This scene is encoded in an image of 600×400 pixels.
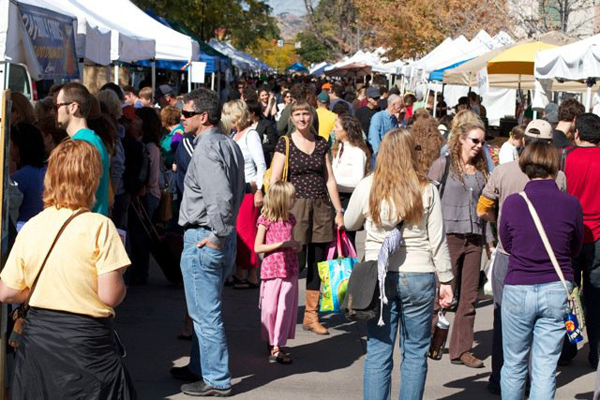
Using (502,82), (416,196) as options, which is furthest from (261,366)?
(502,82)

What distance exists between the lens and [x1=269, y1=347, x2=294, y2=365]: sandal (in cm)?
731

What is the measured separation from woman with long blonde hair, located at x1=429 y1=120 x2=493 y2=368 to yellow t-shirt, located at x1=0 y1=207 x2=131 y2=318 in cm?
343

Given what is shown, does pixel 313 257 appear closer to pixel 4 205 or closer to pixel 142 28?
pixel 4 205

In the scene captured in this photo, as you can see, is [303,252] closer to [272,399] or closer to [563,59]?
[272,399]

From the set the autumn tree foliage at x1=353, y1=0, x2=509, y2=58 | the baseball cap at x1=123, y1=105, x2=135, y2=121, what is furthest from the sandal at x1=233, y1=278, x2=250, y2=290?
the autumn tree foliage at x1=353, y1=0, x2=509, y2=58

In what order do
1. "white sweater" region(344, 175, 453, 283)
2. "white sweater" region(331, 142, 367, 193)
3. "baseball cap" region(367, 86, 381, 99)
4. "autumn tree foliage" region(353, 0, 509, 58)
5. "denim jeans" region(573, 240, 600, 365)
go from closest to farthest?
"white sweater" region(344, 175, 453, 283) → "denim jeans" region(573, 240, 600, 365) → "white sweater" region(331, 142, 367, 193) → "baseball cap" region(367, 86, 381, 99) → "autumn tree foliage" region(353, 0, 509, 58)

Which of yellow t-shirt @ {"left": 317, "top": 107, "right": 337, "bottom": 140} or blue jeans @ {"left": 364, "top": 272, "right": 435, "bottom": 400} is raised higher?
yellow t-shirt @ {"left": 317, "top": 107, "right": 337, "bottom": 140}

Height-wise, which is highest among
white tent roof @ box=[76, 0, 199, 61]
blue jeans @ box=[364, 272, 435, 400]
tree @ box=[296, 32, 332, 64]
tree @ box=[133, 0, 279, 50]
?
tree @ box=[296, 32, 332, 64]

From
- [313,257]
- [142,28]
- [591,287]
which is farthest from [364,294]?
[142,28]

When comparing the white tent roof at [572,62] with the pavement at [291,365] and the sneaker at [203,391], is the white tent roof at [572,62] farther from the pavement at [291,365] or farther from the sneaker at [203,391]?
the sneaker at [203,391]

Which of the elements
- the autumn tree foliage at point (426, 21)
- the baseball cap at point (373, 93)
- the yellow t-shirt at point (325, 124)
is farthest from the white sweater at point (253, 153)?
the autumn tree foliage at point (426, 21)

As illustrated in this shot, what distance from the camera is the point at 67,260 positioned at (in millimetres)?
4246

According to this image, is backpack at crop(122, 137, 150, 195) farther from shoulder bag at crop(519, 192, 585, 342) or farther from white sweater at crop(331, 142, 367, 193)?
shoulder bag at crop(519, 192, 585, 342)

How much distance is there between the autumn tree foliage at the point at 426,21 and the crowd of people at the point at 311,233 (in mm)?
18724
